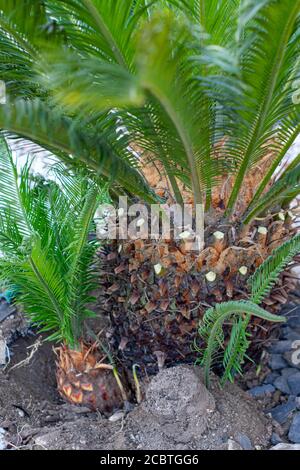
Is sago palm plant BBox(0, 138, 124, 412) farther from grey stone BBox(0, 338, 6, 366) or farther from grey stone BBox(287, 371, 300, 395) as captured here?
grey stone BBox(287, 371, 300, 395)

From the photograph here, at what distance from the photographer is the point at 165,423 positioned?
2123 millimetres

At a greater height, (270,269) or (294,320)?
(270,269)

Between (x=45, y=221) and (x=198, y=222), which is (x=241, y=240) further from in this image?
(x=45, y=221)

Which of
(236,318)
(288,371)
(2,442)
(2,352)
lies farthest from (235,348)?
(2,352)

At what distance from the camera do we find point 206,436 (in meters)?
2.08

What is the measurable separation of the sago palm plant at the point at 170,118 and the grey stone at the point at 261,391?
369 millimetres

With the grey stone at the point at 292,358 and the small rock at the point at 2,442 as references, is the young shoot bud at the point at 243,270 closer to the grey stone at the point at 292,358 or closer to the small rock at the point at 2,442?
the grey stone at the point at 292,358

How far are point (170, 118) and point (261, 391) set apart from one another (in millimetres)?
1329

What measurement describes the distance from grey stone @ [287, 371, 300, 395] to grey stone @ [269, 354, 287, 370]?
0.28 ft

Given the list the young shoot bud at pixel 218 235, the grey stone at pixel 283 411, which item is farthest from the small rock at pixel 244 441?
the young shoot bud at pixel 218 235

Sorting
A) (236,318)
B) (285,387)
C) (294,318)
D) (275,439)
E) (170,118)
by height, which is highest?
(170,118)

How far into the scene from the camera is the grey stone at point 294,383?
2.48 metres

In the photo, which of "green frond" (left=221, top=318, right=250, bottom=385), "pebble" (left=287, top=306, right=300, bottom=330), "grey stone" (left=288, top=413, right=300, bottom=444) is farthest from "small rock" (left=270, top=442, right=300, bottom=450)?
"pebble" (left=287, top=306, right=300, bottom=330)

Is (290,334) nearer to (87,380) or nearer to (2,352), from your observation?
(87,380)
